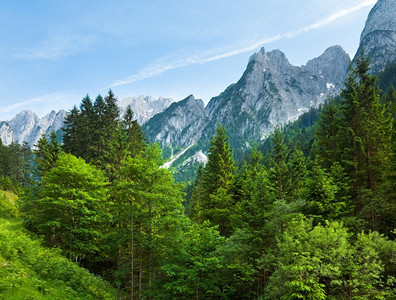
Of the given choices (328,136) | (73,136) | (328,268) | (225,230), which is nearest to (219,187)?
(225,230)

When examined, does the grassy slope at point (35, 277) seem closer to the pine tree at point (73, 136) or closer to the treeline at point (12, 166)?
the pine tree at point (73, 136)

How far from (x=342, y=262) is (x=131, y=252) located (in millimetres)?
13455

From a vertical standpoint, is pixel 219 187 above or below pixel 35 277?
above

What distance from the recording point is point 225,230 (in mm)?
30750

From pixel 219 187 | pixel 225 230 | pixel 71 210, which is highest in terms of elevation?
pixel 71 210

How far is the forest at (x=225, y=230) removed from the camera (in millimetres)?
13234

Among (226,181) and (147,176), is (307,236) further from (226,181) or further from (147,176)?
(226,181)

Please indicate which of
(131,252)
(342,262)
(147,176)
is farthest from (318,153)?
(131,252)

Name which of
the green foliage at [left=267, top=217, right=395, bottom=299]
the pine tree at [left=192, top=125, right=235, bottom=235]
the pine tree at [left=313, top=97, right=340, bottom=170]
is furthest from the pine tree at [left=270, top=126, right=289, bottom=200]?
the green foliage at [left=267, top=217, right=395, bottom=299]

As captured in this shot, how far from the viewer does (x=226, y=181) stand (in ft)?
105

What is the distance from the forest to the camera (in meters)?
13.2

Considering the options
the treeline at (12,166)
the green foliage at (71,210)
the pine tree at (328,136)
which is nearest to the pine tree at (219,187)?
the pine tree at (328,136)

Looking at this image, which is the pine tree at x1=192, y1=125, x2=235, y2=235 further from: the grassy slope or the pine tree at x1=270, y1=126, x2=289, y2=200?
the grassy slope

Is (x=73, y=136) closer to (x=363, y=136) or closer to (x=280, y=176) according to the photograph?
(x=280, y=176)
